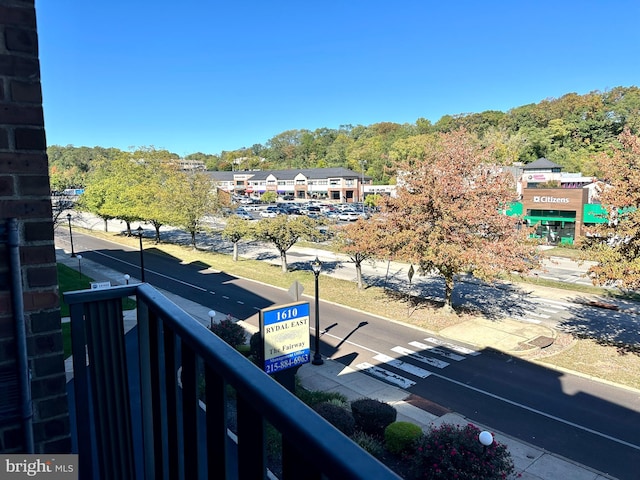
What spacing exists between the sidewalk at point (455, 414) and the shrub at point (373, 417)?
161 centimetres

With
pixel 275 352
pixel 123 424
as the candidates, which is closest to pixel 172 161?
pixel 275 352

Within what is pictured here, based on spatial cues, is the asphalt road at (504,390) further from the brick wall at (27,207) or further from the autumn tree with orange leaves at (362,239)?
the brick wall at (27,207)

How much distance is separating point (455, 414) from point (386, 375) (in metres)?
3.02

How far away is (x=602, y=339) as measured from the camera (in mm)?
19094

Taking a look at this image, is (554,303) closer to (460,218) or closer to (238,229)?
Result: (460,218)

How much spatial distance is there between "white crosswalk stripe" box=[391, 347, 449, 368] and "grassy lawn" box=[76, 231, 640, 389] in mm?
2843

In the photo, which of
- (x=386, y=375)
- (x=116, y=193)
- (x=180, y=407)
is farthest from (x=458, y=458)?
(x=116, y=193)

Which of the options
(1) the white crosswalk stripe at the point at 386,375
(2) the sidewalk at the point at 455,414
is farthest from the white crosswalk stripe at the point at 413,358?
(2) the sidewalk at the point at 455,414

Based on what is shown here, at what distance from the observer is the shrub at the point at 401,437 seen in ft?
32.7

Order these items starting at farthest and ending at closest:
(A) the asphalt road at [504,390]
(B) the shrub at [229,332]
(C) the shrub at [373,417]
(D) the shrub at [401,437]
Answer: (B) the shrub at [229,332]
(A) the asphalt road at [504,390]
(C) the shrub at [373,417]
(D) the shrub at [401,437]

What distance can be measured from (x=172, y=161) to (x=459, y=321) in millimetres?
37657

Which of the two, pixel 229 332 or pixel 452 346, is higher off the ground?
pixel 229 332

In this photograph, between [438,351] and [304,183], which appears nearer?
[438,351]

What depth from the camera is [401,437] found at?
998cm
